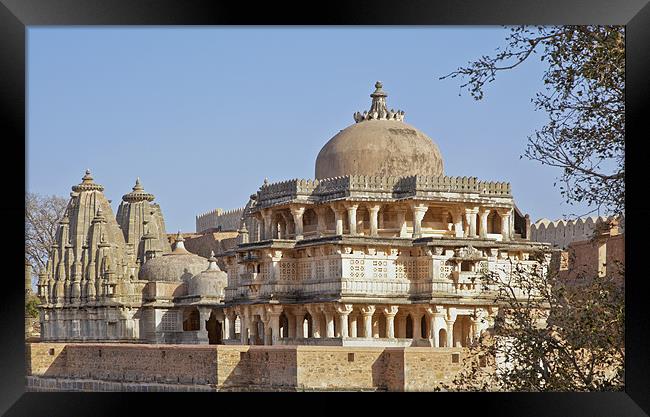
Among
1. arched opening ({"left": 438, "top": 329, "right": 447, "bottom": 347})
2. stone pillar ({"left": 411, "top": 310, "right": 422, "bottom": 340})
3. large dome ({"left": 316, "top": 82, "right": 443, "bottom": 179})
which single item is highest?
large dome ({"left": 316, "top": 82, "right": 443, "bottom": 179})

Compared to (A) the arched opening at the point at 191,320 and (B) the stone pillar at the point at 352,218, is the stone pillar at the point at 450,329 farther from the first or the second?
(A) the arched opening at the point at 191,320

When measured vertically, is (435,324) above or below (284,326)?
above

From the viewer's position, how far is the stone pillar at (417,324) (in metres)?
28.4

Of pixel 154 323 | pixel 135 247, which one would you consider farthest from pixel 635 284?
pixel 135 247

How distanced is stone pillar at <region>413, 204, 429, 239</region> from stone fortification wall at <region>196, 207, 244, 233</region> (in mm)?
24213

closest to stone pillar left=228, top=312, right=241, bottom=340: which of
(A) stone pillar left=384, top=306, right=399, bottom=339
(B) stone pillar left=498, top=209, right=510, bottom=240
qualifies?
(A) stone pillar left=384, top=306, right=399, bottom=339

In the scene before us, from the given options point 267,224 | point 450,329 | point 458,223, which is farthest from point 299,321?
point 458,223

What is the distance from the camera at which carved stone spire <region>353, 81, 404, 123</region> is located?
3153 cm

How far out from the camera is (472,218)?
2948cm

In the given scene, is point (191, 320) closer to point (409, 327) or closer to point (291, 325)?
point (291, 325)

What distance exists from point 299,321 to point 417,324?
2.65 metres

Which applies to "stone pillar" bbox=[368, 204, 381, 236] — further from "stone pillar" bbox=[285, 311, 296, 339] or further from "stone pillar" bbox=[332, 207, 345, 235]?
"stone pillar" bbox=[285, 311, 296, 339]
